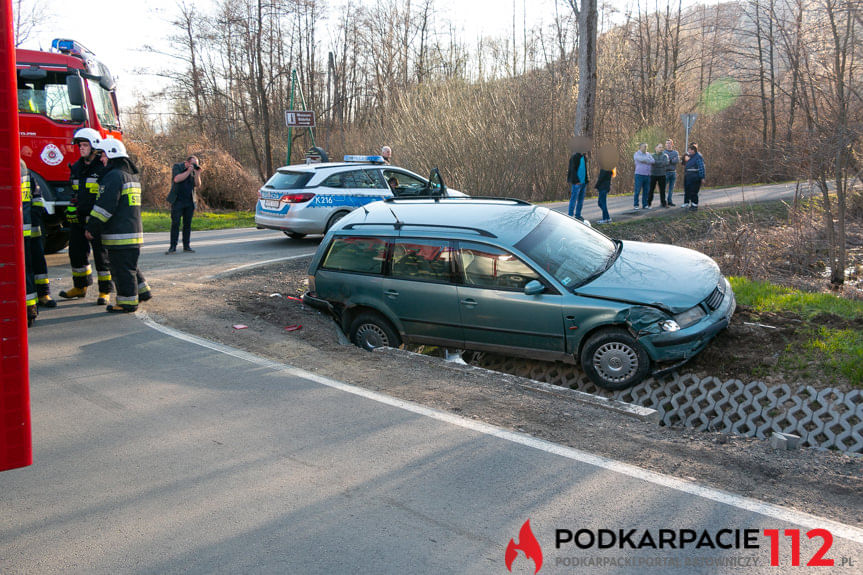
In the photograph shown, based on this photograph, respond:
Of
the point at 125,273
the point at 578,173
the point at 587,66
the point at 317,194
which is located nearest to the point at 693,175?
the point at 587,66

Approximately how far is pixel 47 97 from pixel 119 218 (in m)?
5.22

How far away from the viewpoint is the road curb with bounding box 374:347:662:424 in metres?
5.27

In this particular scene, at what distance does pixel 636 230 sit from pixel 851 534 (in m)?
11.8

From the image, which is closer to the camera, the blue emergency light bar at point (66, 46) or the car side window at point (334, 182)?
the blue emergency light bar at point (66, 46)

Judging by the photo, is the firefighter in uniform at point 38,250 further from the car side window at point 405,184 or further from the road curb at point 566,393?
the car side window at point 405,184

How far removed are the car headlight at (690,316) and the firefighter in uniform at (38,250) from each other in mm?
7275

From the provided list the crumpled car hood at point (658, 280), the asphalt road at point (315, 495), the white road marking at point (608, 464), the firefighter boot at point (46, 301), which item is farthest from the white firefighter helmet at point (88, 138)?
the crumpled car hood at point (658, 280)

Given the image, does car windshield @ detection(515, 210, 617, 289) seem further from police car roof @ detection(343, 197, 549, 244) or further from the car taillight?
the car taillight

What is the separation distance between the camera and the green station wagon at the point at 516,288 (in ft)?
20.5

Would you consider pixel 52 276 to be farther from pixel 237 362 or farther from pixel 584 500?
pixel 584 500

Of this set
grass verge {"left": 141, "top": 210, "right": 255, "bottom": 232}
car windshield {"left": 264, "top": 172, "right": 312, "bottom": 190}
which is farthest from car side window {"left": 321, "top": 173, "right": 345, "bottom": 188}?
grass verge {"left": 141, "top": 210, "right": 255, "bottom": 232}

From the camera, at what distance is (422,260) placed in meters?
7.12

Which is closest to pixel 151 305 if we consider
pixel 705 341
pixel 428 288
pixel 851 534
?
pixel 428 288

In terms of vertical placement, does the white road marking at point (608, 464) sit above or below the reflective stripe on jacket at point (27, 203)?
below
